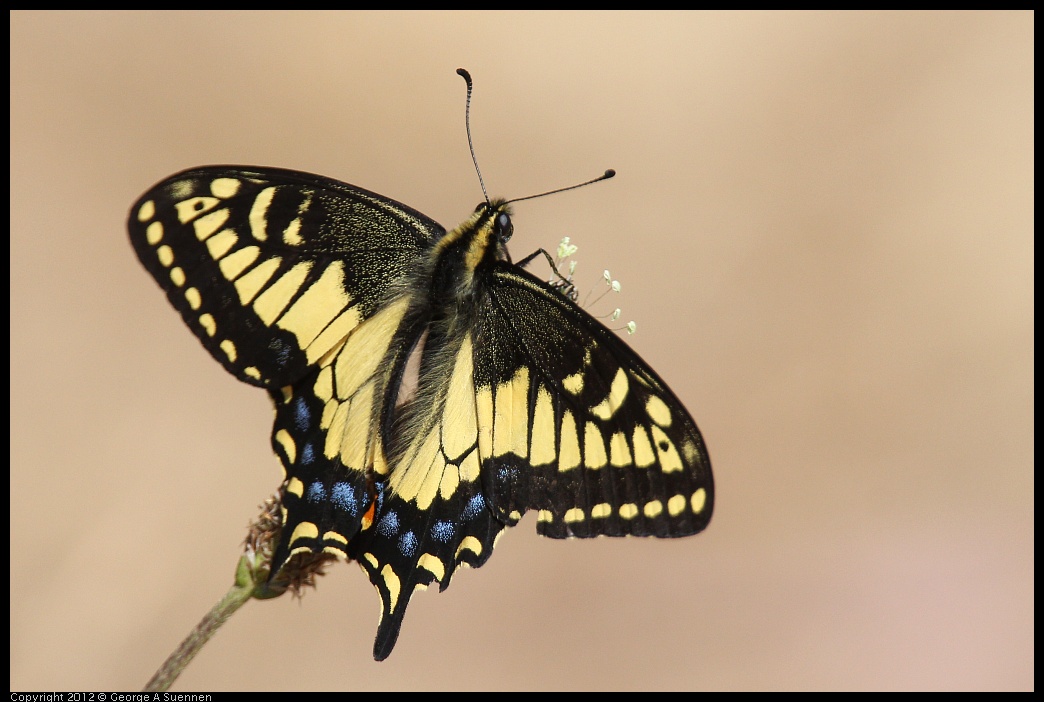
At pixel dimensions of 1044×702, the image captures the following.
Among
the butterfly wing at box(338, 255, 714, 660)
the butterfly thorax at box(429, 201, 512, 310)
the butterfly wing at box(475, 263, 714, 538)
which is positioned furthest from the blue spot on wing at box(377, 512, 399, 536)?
the butterfly thorax at box(429, 201, 512, 310)

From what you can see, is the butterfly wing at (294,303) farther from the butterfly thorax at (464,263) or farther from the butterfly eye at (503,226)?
the butterfly eye at (503,226)

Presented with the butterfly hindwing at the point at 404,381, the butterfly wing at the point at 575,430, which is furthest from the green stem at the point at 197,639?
the butterfly wing at the point at 575,430

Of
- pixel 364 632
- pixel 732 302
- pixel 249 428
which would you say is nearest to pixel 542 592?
pixel 364 632

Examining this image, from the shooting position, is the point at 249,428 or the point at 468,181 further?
the point at 468,181

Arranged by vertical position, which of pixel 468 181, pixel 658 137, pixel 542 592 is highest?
pixel 658 137

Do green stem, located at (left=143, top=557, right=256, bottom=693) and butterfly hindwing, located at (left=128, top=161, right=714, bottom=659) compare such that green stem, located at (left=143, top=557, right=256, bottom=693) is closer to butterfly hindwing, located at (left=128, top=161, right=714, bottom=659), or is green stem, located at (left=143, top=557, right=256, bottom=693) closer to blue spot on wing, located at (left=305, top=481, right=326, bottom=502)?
butterfly hindwing, located at (left=128, top=161, right=714, bottom=659)

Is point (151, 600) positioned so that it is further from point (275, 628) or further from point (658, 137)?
point (658, 137)
